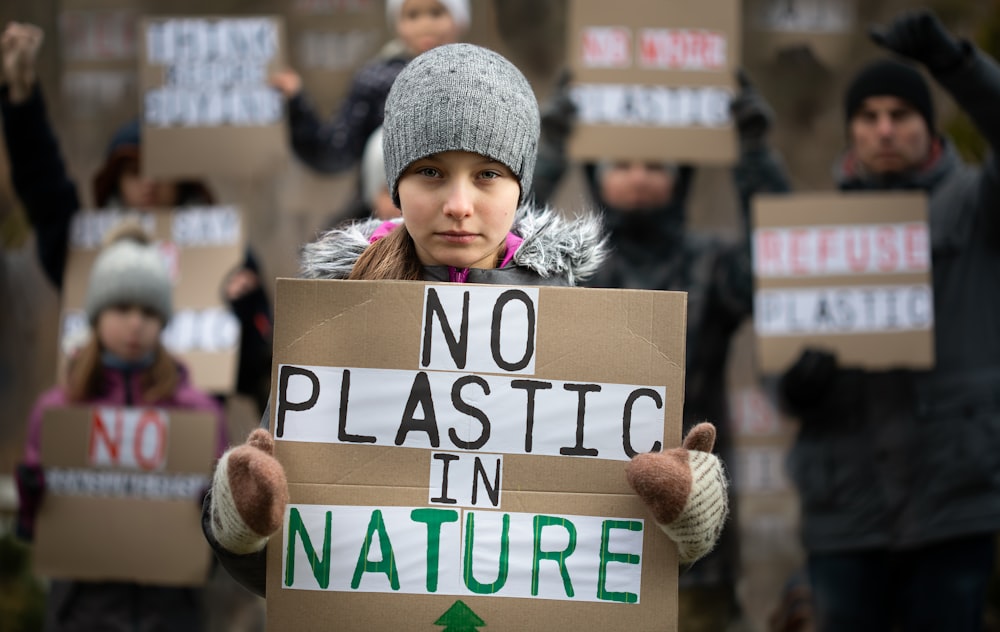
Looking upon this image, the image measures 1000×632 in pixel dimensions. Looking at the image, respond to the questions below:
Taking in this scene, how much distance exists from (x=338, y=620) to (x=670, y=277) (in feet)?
8.78

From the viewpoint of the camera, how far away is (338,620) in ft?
7.43

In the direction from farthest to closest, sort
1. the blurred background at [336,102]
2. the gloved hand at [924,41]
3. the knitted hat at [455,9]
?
the blurred background at [336,102]
the knitted hat at [455,9]
the gloved hand at [924,41]

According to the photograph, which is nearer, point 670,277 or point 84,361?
point 84,361

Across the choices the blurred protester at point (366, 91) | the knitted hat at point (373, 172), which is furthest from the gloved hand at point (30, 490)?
the blurred protester at point (366, 91)

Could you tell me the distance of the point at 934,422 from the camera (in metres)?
4.18

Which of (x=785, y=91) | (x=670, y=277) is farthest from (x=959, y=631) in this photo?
(x=785, y=91)

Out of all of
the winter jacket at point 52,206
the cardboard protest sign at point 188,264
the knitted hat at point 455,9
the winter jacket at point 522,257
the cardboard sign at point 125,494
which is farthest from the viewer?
the cardboard protest sign at point 188,264

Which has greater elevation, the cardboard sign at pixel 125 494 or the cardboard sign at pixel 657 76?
the cardboard sign at pixel 657 76

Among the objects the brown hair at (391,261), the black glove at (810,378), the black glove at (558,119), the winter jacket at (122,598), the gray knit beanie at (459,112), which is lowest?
the winter jacket at (122,598)

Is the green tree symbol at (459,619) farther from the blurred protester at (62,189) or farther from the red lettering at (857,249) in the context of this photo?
the blurred protester at (62,189)

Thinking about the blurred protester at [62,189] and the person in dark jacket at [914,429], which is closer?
the person in dark jacket at [914,429]

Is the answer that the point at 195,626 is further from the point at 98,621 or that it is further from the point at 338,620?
the point at 338,620

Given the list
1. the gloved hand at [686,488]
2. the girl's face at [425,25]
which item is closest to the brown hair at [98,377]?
the girl's face at [425,25]

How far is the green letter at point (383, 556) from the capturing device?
2268mm
